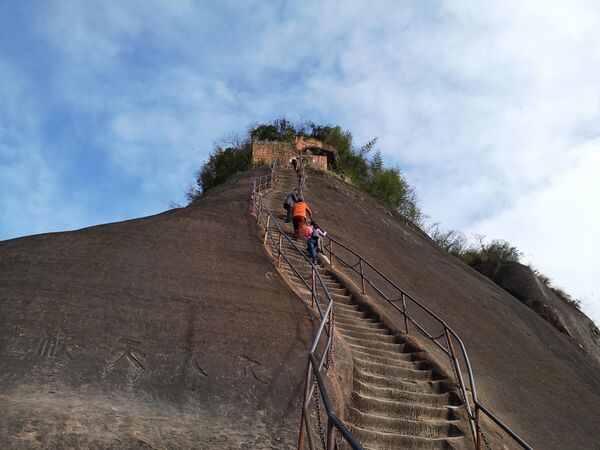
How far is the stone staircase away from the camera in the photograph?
20.8 feet

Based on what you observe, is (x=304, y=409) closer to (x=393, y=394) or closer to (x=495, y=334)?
(x=393, y=394)

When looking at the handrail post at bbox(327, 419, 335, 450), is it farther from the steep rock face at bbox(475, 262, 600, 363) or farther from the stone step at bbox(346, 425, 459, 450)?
the steep rock face at bbox(475, 262, 600, 363)

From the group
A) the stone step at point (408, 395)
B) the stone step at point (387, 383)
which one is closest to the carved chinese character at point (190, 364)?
the stone step at point (408, 395)

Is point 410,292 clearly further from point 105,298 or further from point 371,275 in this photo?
→ point 105,298

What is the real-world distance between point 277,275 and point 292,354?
7.70 ft

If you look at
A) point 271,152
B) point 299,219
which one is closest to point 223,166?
point 271,152

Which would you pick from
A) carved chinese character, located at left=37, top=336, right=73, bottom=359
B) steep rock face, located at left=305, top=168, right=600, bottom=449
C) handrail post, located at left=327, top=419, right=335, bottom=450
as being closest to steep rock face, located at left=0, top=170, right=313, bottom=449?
carved chinese character, located at left=37, top=336, right=73, bottom=359

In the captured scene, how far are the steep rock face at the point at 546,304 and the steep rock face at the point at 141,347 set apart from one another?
14762 millimetres

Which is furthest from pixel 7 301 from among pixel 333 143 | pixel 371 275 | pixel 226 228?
pixel 333 143

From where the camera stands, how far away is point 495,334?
11.9m

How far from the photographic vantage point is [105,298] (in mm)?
6480

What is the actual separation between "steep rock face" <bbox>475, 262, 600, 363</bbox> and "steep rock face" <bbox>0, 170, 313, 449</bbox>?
14762 mm

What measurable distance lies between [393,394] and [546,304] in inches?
600

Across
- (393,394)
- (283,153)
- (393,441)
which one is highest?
(283,153)
